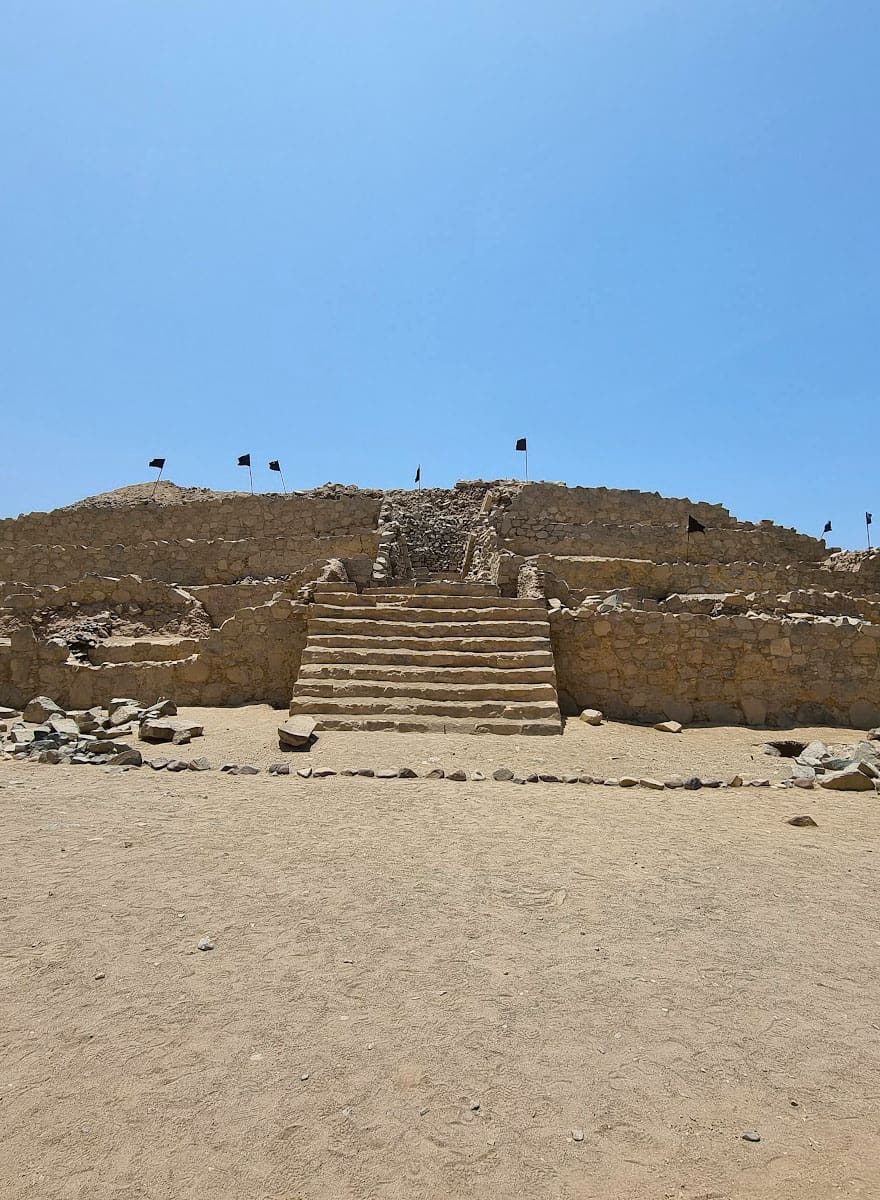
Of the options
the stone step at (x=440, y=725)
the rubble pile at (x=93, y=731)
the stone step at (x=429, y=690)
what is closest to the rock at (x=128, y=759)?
the rubble pile at (x=93, y=731)

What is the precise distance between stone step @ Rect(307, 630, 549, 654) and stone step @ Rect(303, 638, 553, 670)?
0.06 feet

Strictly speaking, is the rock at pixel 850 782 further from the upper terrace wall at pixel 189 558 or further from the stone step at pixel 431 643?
the upper terrace wall at pixel 189 558

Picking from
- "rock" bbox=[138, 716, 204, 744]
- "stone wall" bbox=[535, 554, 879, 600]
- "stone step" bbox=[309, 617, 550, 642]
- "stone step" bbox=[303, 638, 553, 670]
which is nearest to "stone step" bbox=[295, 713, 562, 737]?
"stone step" bbox=[303, 638, 553, 670]

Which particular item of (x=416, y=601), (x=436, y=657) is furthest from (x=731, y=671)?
(x=416, y=601)

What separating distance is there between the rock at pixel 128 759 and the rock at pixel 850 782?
23.3 feet

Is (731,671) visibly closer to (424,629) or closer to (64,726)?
(424,629)

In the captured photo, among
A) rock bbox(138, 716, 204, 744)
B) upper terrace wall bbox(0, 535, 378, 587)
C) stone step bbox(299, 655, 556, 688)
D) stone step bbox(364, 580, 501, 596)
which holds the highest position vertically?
A: upper terrace wall bbox(0, 535, 378, 587)

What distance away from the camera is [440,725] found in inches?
368

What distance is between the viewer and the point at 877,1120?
2.39 meters

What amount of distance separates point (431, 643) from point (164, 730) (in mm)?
4288

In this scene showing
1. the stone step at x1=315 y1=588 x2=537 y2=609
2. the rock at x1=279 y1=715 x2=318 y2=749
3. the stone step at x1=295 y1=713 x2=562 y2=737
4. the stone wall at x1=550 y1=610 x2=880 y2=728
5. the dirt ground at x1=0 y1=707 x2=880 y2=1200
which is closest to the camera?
the dirt ground at x1=0 y1=707 x2=880 y2=1200

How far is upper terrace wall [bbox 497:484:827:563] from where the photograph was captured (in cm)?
1936

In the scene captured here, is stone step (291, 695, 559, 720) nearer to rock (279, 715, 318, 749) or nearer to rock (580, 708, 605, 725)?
rock (580, 708, 605, 725)

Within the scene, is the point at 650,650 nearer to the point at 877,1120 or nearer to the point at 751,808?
the point at 751,808
